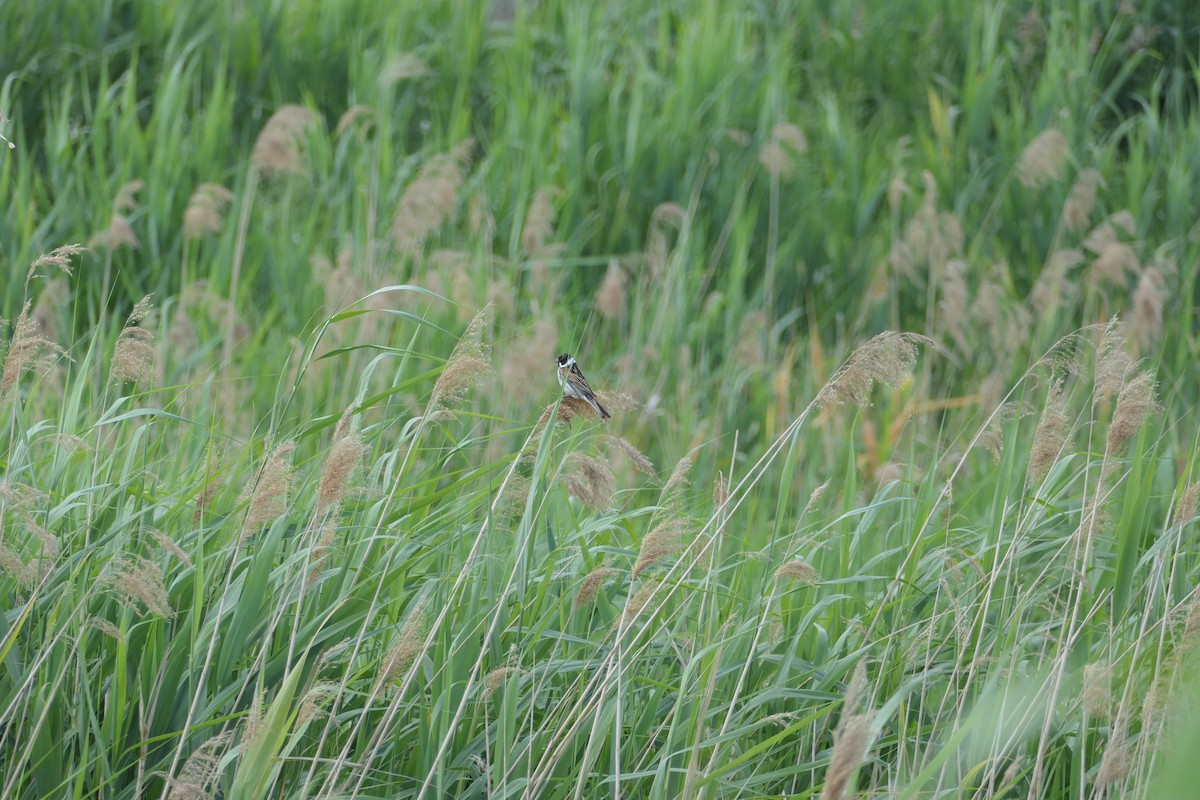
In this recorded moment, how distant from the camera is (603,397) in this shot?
8.07ft

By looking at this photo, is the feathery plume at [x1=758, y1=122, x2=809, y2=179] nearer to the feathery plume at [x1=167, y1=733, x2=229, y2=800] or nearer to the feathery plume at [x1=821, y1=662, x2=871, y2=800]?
the feathery plume at [x1=167, y1=733, x2=229, y2=800]

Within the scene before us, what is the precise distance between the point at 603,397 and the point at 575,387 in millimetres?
567

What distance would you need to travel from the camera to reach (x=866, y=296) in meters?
6.24

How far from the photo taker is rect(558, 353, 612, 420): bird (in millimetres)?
2717

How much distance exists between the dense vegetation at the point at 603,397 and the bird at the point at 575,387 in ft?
0.25

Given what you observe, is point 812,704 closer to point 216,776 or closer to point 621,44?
point 216,776

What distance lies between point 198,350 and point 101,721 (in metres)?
2.42

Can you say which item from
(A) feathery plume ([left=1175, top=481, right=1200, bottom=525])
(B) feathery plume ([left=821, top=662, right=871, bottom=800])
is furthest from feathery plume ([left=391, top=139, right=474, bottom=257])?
(B) feathery plume ([left=821, top=662, right=871, bottom=800])

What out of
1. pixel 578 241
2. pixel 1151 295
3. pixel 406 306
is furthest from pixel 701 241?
pixel 1151 295

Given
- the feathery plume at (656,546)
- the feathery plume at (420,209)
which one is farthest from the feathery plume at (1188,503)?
the feathery plume at (420,209)

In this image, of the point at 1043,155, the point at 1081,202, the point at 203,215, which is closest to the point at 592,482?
the point at 203,215

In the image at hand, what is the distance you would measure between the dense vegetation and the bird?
0.08 m

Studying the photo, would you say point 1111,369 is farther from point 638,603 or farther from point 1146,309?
point 1146,309

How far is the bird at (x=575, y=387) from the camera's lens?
2.72 metres
